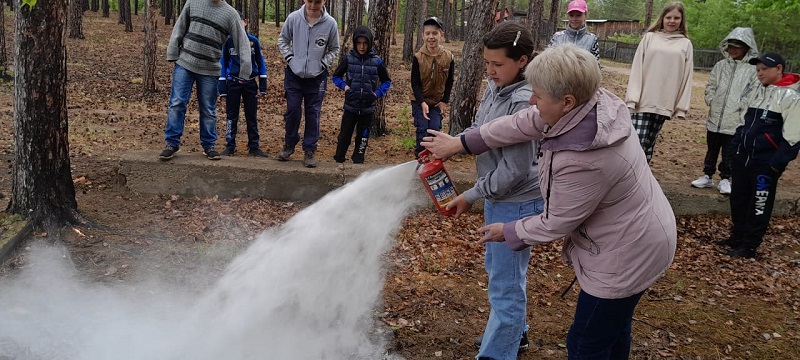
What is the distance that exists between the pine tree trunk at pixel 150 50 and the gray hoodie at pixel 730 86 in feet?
36.0

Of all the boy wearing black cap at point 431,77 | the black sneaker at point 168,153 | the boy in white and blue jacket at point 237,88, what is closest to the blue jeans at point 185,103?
the black sneaker at point 168,153

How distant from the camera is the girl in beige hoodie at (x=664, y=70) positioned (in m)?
6.59

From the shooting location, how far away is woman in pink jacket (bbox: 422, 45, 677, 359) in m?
2.47

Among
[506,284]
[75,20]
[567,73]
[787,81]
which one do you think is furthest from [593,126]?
[75,20]

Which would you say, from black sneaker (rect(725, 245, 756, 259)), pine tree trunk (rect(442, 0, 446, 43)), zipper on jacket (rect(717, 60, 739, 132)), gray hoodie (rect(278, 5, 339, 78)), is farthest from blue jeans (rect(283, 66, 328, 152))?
pine tree trunk (rect(442, 0, 446, 43))

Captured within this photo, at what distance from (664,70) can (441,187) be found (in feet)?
14.5

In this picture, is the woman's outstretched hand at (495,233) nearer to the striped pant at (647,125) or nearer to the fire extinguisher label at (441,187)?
the fire extinguisher label at (441,187)

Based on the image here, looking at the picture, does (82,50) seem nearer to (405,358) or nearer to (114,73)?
(114,73)

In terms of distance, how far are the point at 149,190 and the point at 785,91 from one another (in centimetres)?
665

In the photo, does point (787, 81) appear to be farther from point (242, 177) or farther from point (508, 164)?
point (242, 177)

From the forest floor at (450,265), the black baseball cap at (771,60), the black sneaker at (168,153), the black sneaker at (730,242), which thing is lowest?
the forest floor at (450,265)

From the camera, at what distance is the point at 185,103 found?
21.6 feet

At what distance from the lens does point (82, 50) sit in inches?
778

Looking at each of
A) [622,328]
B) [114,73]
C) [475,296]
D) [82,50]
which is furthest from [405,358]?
[82,50]
